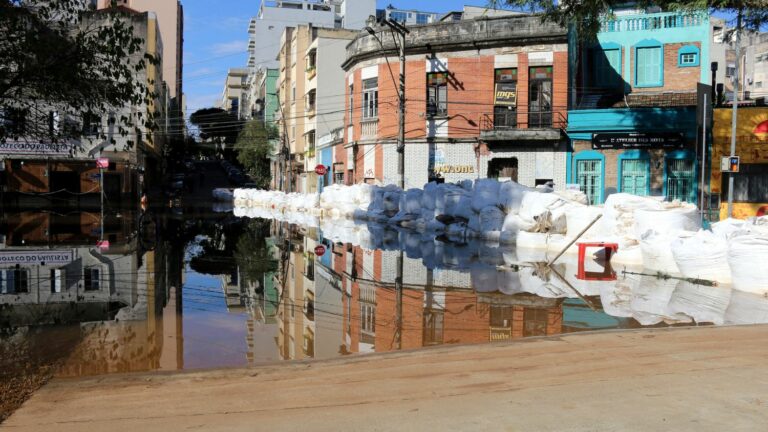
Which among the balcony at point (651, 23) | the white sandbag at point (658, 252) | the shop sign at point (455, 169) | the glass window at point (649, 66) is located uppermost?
the balcony at point (651, 23)

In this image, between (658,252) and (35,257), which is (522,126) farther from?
(35,257)

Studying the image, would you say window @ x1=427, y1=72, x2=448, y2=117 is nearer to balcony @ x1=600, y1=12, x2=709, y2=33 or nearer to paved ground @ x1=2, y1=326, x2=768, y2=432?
balcony @ x1=600, y1=12, x2=709, y2=33

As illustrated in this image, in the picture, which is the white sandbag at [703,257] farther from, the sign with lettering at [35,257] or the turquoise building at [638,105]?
the turquoise building at [638,105]

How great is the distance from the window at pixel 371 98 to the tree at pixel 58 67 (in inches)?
1001

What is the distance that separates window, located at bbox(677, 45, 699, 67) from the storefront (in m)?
6.40

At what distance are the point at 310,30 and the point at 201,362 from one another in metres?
48.3

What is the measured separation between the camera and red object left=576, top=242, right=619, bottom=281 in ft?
36.9

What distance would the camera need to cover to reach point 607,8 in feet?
46.0

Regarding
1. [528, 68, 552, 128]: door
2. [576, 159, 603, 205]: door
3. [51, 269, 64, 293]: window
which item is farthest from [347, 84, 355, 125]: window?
[51, 269, 64, 293]: window

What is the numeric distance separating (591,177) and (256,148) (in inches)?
1411

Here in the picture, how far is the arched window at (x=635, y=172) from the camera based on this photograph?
26.3 metres

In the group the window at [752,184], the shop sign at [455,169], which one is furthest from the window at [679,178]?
the shop sign at [455,169]

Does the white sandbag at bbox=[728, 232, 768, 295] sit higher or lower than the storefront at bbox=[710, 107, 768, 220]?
lower

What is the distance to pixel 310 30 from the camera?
169 feet
